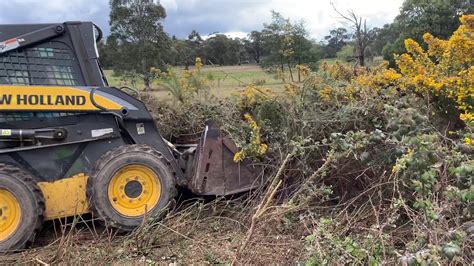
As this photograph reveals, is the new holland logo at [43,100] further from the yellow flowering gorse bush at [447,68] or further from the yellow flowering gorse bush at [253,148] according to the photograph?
the yellow flowering gorse bush at [447,68]

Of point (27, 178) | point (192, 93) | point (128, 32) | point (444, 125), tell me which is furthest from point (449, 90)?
point (128, 32)

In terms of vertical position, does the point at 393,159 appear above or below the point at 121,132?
below

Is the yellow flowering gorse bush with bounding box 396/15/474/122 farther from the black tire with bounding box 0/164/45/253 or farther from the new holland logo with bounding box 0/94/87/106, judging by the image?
the black tire with bounding box 0/164/45/253

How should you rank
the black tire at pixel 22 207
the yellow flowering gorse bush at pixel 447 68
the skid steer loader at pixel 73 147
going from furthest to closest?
the yellow flowering gorse bush at pixel 447 68
the skid steer loader at pixel 73 147
the black tire at pixel 22 207

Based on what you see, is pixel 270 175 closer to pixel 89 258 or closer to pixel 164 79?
pixel 89 258

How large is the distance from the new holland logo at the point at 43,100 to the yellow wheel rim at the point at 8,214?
79 cm

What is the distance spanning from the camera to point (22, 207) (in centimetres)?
457

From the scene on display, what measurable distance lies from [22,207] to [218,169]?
184cm

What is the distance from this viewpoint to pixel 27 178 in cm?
464

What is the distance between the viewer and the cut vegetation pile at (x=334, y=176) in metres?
3.20

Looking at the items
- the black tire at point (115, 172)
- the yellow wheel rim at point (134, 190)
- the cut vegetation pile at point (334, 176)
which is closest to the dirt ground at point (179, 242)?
the cut vegetation pile at point (334, 176)

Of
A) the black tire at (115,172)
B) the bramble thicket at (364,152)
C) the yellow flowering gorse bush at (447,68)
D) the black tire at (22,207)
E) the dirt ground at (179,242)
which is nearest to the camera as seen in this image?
the bramble thicket at (364,152)

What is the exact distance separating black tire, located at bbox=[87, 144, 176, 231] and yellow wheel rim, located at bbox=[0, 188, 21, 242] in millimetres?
618

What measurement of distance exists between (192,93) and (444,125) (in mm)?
3234
